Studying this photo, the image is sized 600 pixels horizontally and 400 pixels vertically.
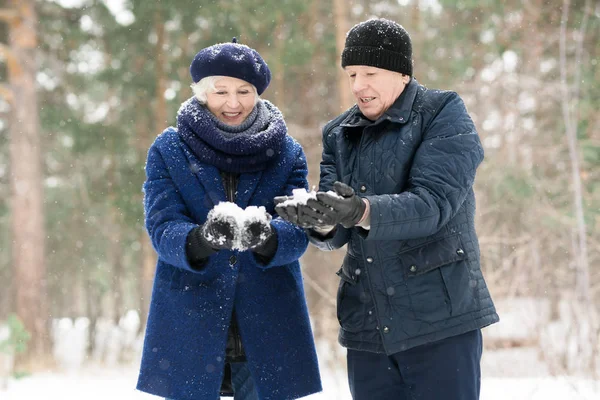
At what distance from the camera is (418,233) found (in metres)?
2.29

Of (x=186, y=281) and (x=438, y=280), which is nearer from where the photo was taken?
(x=438, y=280)

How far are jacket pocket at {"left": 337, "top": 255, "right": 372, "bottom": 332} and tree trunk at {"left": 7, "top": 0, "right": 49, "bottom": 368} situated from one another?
10086 mm

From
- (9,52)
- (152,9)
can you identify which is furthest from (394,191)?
(9,52)

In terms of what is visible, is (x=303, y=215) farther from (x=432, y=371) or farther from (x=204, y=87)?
(x=204, y=87)

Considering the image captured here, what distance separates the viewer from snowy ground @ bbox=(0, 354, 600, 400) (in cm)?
512

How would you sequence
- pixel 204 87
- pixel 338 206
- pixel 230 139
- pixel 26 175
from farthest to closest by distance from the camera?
pixel 26 175
pixel 204 87
pixel 230 139
pixel 338 206

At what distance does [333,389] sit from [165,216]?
366 cm

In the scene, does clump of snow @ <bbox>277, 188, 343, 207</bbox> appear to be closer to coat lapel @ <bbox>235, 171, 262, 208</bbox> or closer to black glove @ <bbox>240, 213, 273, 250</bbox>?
black glove @ <bbox>240, 213, 273, 250</bbox>

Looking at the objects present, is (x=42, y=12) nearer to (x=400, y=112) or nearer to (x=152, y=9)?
(x=152, y=9)

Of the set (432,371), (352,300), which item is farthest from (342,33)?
(432,371)

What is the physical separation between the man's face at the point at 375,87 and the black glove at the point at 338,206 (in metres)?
0.53

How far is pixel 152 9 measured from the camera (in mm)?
11414

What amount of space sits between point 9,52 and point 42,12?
1.09m

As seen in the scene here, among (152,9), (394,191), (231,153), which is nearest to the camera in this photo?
(394,191)
